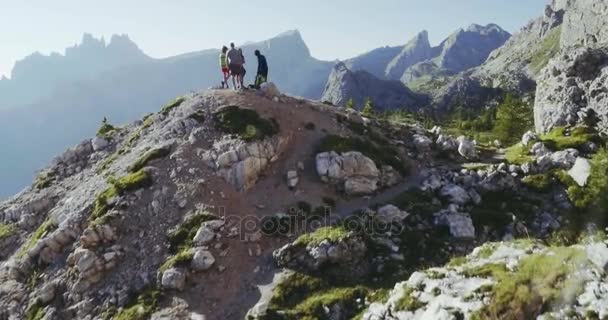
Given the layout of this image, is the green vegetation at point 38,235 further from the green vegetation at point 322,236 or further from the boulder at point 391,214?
the boulder at point 391,214

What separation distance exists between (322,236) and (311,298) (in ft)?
17.9

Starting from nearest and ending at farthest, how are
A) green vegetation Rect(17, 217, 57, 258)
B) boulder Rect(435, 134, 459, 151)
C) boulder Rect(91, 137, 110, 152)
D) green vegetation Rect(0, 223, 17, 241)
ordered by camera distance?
green vegetation Rect(17, 217, 57, 258)
green vegetation Rect(0, 223, 17, 241)
boulder Rect(435, 134, 459, 151)
boulder Rect(91, 137, 110, 152)

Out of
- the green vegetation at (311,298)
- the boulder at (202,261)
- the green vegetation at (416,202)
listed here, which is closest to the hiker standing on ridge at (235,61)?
the green vegetation at (416,202)

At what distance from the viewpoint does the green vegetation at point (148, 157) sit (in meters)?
39.0

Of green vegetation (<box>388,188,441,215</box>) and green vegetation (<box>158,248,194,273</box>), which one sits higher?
green vegetation (<box>388,188,441,215</box>)

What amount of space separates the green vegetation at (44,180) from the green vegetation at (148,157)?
11.8m

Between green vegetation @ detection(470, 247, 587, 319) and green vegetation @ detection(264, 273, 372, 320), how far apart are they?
913 cm

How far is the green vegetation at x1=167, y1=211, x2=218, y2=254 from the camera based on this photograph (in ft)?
103

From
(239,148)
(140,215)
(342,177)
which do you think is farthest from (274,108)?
(140,215)

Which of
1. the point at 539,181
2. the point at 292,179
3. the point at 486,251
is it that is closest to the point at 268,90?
the point at 292,179

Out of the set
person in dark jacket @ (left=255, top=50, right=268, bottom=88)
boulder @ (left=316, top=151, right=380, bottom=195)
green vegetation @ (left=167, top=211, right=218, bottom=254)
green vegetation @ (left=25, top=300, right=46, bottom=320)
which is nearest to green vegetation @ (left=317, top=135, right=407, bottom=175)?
boulder @ (left=316, top=151, right=380, bottom=195)

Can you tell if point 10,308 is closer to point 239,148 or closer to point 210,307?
point 210,307

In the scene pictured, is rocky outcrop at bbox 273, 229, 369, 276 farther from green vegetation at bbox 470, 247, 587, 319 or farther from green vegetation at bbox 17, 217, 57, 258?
green vegetation at bbox 17, 217, 57, 258

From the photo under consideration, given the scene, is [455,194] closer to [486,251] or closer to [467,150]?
[467,150]
